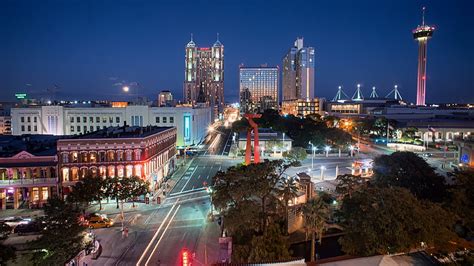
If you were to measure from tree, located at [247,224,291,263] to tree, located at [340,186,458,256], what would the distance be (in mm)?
4675

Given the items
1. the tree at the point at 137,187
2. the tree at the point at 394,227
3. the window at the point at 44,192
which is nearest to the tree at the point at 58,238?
the tree at the point at 137,187

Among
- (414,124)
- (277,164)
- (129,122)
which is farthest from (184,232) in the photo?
(414,124)

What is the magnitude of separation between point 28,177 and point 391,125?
98312mm

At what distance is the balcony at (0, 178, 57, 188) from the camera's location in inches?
1678

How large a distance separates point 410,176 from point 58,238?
36.3 metres

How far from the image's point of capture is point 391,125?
110m

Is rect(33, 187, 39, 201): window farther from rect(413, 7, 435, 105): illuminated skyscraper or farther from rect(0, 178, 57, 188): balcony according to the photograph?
rect(413, 7, 435, 105): illuminated skyscraper

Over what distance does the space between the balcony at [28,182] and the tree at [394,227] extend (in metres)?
35.1

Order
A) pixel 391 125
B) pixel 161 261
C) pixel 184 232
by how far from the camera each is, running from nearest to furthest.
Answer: pixel 161 261
pixel 184 232
pixel 391 125

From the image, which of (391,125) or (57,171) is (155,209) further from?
(391,125)

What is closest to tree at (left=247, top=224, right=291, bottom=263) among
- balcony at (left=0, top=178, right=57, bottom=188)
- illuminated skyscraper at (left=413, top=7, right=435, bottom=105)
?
balcony at (left=0, top=178, right=57, bottom=188)

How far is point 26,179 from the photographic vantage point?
142 feet

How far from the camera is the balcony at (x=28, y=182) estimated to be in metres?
42.6

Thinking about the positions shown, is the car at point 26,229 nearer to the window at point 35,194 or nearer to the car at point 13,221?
the car at point 13,221
